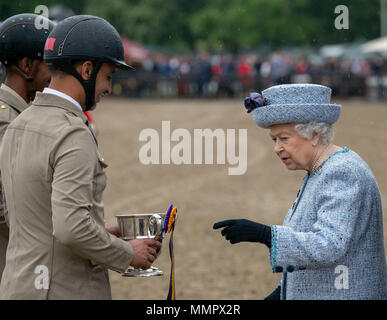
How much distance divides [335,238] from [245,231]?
0.34m

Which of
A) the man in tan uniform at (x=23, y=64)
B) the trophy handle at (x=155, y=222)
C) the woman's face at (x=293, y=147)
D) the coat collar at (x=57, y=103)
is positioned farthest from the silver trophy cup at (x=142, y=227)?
the man in tan uniform at (x=23, y=64)

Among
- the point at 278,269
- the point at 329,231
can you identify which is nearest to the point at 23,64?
the point at 278,269

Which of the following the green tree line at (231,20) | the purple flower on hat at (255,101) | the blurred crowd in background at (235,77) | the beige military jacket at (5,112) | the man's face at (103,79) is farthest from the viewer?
the green tree line at (231,20)

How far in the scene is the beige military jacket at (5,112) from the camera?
3324 millimetres

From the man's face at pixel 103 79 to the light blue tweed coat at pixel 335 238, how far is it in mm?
877

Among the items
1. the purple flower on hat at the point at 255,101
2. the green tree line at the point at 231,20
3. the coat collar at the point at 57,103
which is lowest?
the coat collar at the point at 57,103

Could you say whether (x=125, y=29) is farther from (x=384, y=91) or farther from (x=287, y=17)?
(x=384, y=91)

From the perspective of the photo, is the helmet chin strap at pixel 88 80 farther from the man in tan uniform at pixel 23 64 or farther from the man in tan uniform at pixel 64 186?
the man in tan uniform at pixel 23 64

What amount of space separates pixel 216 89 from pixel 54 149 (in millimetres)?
30251

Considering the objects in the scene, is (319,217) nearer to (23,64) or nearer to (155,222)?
(155,222)

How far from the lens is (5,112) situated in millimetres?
3369

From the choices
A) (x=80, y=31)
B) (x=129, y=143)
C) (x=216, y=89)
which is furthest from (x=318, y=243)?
(x=216, y=89)

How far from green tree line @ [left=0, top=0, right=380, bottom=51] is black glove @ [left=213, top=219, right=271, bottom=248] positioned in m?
47.6

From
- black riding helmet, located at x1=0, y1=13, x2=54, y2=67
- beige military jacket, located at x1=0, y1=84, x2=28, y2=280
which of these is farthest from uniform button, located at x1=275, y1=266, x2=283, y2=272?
black riding helmet, located at x1=0, y1=13, x2=54, y2=67
